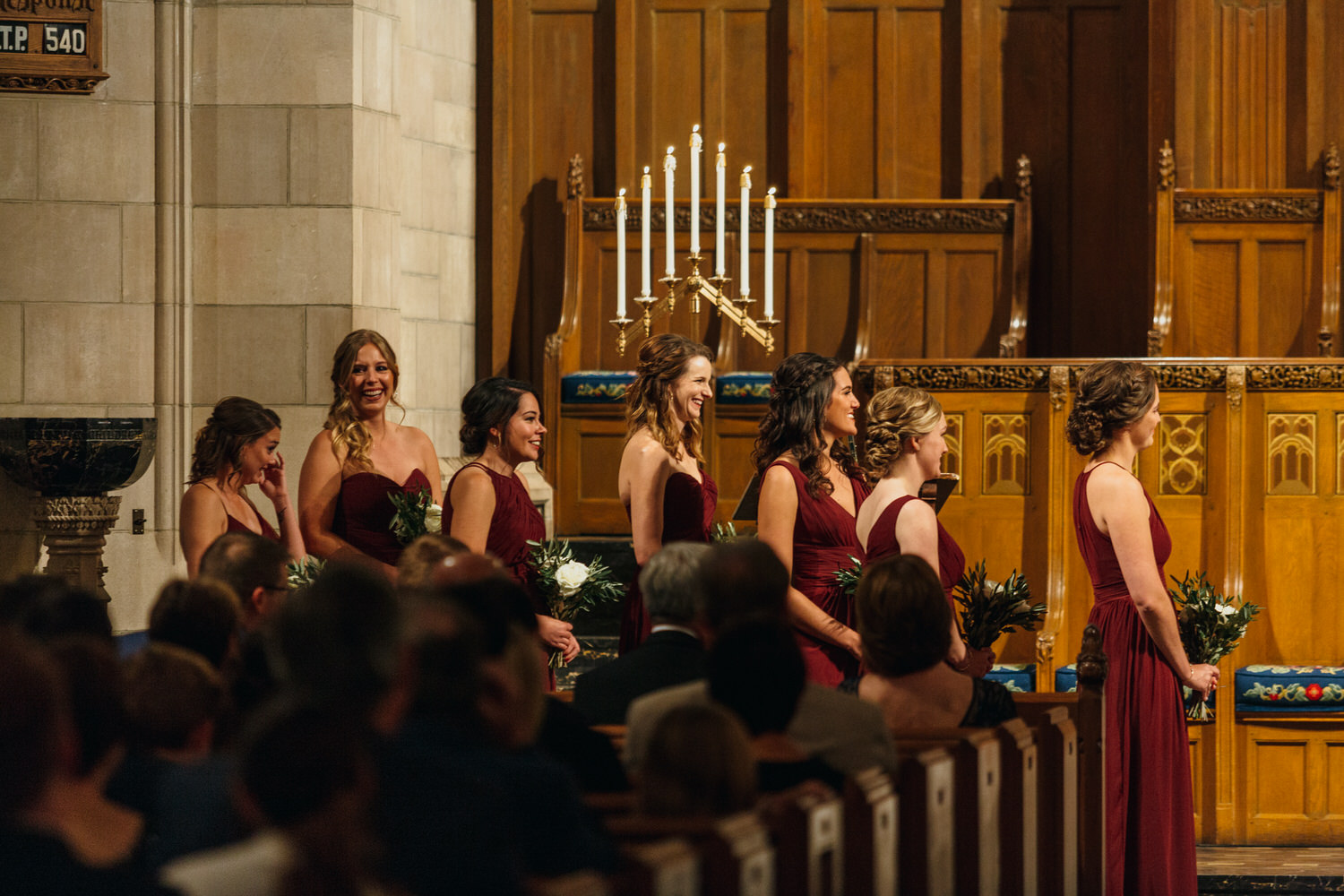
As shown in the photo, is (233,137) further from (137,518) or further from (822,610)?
(822,610)

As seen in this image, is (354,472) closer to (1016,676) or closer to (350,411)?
(350,411)

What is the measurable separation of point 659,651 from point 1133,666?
6.25ft

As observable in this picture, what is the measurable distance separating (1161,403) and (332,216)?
3.58 meters

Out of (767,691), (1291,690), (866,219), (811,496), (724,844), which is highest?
(866,219)

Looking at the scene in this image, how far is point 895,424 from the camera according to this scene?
4234 mm

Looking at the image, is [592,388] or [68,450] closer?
[68,450]

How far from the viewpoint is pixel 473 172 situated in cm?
865

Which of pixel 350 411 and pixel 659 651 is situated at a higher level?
pixel 350 411

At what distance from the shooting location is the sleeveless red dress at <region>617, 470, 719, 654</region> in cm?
451

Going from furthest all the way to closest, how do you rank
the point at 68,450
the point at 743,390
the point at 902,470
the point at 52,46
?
the point at 743,390 → the point at 52,46 → the point at 68,450 → the point at 902,470

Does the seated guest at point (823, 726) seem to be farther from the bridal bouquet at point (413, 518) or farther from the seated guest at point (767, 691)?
the bridal bouquet at point (413, 518)

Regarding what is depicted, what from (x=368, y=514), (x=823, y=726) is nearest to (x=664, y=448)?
(x=368, y=514)

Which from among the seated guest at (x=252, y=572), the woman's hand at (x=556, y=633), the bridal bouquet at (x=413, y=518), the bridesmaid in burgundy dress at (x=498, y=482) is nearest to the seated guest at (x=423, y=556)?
the seated guest at (x=252, y=572)

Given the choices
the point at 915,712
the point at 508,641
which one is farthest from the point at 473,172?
the point at 508,641
